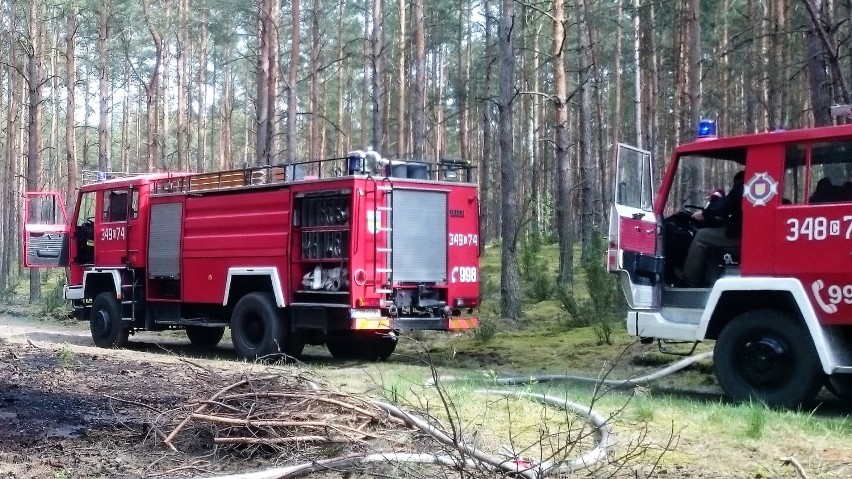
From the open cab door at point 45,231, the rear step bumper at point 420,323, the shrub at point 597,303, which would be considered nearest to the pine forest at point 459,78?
the shrub at point 597,303

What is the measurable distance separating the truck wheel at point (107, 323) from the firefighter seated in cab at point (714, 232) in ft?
31.8

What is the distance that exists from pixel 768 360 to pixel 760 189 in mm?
1494

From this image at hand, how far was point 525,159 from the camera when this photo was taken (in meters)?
46.9

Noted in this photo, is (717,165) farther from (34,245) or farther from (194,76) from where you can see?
(194,76)

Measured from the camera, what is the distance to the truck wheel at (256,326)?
39.6 feet

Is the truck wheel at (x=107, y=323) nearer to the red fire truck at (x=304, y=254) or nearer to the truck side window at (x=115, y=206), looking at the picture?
the red fire truck at (x=304, y=254)

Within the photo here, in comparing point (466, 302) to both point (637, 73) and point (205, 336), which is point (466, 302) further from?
point (637, 73)

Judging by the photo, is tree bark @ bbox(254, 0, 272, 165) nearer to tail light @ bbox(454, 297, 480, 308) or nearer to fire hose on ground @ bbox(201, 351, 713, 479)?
tail light @ bbox(454, 297, 480, 308)

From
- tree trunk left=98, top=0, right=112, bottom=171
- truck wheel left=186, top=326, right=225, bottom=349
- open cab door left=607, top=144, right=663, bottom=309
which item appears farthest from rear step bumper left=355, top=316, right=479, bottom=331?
tree trunk left=98, top=0, right=112, bottom=171

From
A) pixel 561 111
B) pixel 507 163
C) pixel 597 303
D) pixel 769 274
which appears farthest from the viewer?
pixel 561 111

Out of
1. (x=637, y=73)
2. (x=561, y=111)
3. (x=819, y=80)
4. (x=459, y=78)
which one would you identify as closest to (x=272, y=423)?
(x=819, y=80)

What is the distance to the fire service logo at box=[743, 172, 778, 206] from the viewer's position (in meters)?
7.91

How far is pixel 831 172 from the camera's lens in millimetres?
7719

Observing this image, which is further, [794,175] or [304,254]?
[304,254]
